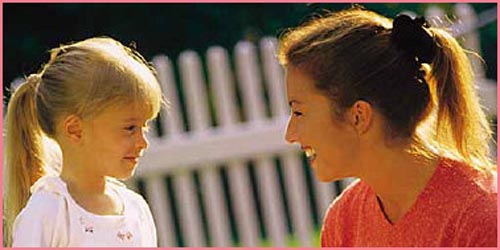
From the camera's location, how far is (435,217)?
2549 millimetres

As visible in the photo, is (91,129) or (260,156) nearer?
(91,129)

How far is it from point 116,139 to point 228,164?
2.47m

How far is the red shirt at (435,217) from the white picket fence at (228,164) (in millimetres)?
2359

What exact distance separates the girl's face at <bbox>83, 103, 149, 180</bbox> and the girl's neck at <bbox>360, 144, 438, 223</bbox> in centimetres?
49

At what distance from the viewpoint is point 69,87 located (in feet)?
8.89

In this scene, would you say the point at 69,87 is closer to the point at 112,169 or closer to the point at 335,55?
the point at 112,169

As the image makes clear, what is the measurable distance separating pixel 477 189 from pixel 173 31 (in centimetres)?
451

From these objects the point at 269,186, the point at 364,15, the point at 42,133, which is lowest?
the point at 269,186

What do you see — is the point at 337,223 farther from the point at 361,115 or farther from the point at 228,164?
the point at 228,164

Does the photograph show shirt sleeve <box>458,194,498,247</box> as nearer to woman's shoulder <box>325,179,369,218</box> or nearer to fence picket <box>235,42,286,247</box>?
woman's shoulder <box>325,179,369,218</box>

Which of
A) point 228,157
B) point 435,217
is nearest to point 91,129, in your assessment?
point 435,217

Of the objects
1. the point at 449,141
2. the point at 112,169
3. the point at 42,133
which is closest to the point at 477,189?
the point at 449,141

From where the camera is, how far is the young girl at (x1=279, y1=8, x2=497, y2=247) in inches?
101

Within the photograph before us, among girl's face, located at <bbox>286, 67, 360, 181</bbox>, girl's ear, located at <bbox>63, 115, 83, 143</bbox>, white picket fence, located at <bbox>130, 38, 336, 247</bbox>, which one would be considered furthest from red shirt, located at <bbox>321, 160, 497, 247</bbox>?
white picket fence, located at <bbox>130, 38, 336, 247</bbox>
